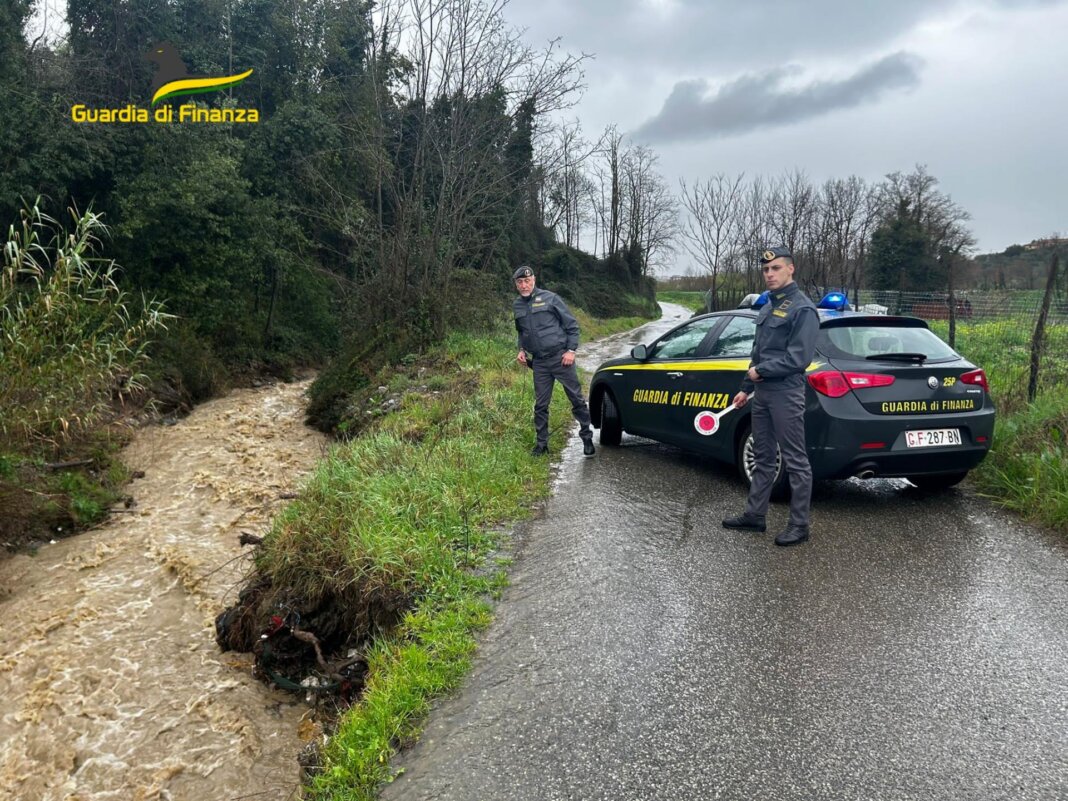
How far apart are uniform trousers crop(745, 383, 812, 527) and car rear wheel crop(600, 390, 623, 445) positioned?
2.95 meters

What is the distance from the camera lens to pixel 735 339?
6.53m

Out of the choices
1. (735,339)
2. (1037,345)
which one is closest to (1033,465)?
(1037,345)

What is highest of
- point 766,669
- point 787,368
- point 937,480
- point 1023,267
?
point 1023,267

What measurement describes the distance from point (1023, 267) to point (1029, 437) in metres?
19.1

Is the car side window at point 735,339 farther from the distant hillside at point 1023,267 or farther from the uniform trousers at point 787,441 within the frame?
the distant hillside at point 1023,267

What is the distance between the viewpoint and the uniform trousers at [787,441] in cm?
498

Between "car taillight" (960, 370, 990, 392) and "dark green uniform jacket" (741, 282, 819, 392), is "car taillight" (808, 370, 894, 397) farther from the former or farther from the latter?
"car taillight" (960, 370, 990, 392)

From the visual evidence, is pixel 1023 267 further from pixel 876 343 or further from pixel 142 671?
pixel 142 671

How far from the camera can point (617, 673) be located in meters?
3.46

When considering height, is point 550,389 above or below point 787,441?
above

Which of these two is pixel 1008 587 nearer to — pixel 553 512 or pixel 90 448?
pixel 553 512

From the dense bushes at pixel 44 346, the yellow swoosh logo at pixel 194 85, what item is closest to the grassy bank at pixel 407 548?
the dense bushes at pixel 44 346

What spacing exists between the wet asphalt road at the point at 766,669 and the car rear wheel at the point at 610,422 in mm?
2639

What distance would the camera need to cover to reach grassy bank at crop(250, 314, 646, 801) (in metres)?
3.24
